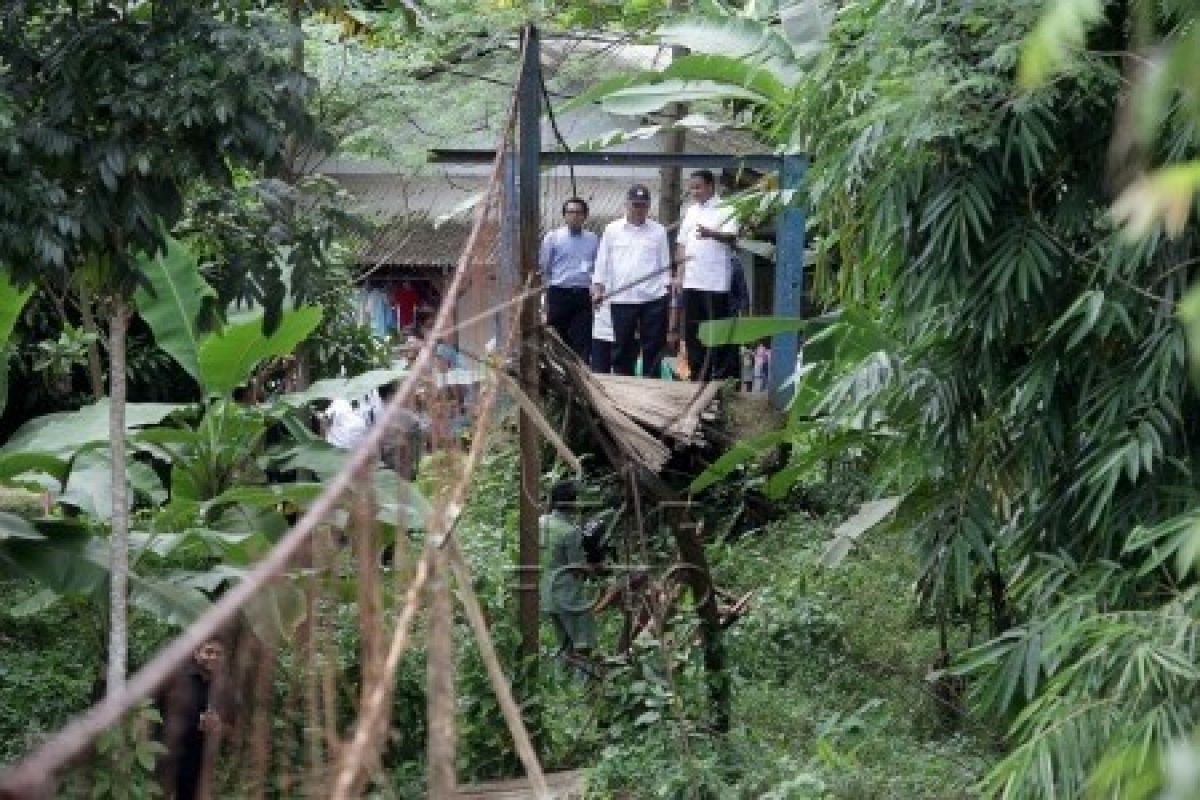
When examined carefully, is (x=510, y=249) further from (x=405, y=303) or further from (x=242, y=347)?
(x=405, y=303)

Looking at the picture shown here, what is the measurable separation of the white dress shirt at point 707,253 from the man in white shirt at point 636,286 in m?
0.15

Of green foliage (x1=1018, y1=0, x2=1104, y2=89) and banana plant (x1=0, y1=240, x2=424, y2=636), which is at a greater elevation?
green foliage (x1=1018, y1=0, x2=1104, y2=89)

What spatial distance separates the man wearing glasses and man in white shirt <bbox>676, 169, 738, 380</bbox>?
1.90ft

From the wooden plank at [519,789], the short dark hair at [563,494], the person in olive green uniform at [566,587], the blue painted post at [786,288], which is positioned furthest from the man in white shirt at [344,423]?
the wooden plank at [519,789]

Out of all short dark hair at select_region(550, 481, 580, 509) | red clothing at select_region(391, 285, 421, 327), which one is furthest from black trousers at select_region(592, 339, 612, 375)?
red clothing at select_region(391, 285, 421, 327)

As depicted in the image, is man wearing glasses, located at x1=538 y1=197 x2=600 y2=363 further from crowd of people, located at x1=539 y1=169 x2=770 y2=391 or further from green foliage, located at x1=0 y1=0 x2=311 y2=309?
green foliage, located at x1=0 y1=0 x2=311 y2=309

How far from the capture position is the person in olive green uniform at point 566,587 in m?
8.85

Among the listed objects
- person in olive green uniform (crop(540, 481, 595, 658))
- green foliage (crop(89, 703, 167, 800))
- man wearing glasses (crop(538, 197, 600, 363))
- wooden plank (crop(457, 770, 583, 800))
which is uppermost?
man wearing glasses (crop(538, 197, 600, 363))

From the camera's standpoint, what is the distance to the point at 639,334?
1180cm

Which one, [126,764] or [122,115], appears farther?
[126,764]

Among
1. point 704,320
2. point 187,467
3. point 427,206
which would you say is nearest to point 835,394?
point 187,467

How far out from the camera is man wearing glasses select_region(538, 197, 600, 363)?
38.5ft

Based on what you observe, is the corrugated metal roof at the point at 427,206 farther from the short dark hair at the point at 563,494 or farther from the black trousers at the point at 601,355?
the short dark hair at the point at 563,494

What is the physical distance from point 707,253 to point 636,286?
1.54 feet
